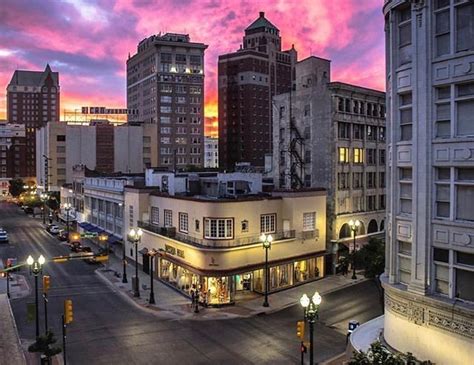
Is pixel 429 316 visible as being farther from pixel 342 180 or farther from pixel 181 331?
pixel 342 180

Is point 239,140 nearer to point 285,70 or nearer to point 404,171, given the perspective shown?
point 285,70

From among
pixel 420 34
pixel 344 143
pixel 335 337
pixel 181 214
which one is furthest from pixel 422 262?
pixel 344 143

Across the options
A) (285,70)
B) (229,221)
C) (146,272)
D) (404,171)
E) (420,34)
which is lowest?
(146,272)

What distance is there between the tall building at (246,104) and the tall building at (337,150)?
89.4 metres

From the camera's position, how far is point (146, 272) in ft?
168

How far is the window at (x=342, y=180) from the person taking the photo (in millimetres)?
51906

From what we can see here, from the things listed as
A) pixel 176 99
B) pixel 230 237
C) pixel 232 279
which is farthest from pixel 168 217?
pixel 176 99

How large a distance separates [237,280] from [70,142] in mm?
98724

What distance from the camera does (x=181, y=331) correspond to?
3209cm

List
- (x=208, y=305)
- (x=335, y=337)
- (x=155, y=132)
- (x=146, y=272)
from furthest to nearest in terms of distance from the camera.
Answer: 1. (x=155, y=132)
2. (x=146, y=272)
3. (x=208, y=305)
4. (x=335, y=337)

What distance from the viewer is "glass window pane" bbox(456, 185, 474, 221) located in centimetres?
1834

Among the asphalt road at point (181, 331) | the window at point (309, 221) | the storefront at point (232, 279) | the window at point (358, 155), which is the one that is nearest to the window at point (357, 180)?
the window at point (358, 155)

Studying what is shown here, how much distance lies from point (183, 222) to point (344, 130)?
19952mm

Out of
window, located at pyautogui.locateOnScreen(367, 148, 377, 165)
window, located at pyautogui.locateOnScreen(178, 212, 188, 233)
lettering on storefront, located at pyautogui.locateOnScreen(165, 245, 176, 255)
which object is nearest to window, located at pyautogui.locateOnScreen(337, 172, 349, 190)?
window, located at pyautogui.locateOnScreen(367, 148, 377, 165)
